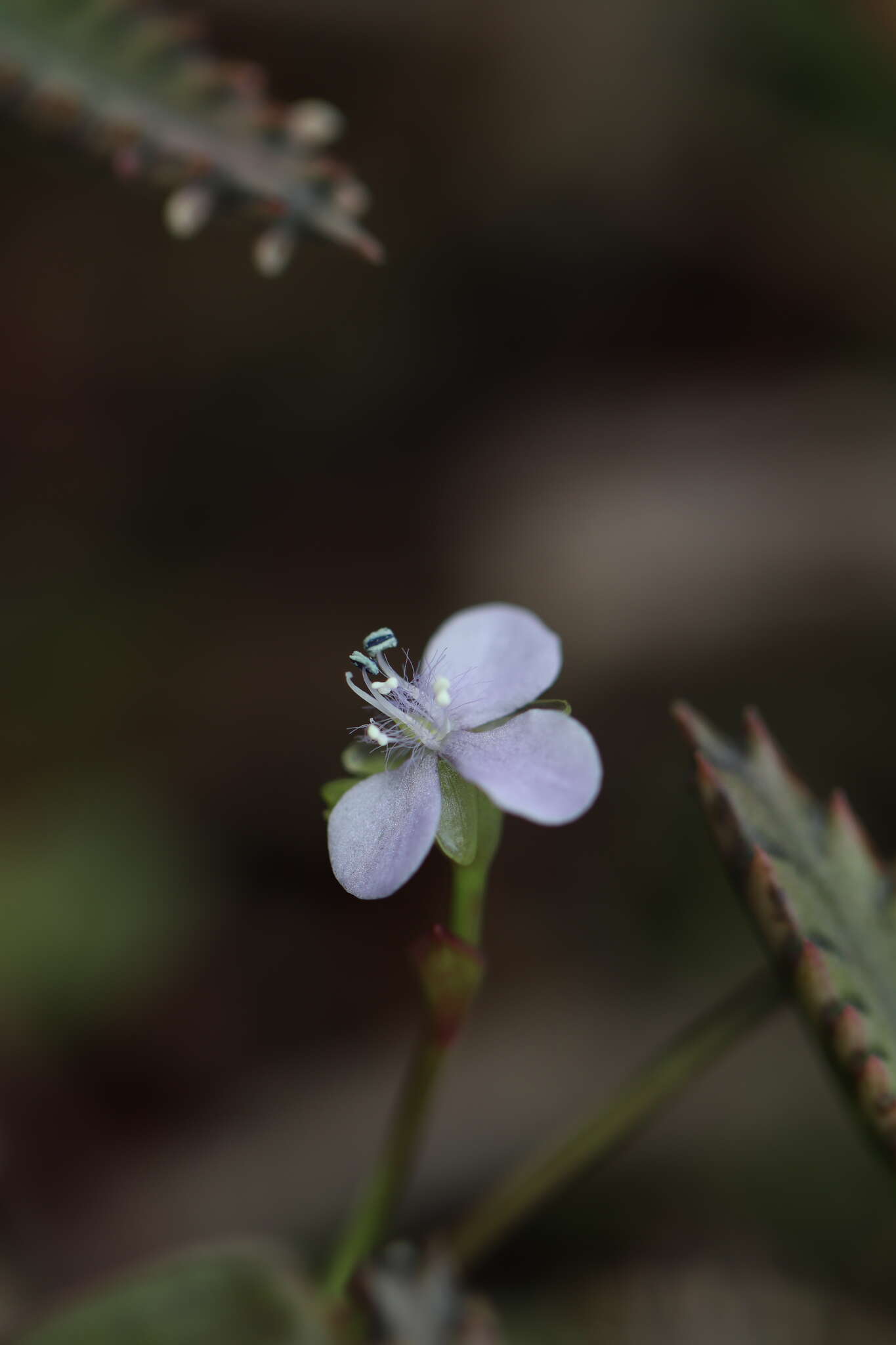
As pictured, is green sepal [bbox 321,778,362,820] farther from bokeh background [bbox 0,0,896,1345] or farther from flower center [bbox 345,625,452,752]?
bokeh background [bbox 0,0,896,1345]

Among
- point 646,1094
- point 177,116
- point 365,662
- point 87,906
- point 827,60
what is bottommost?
point 646,1094

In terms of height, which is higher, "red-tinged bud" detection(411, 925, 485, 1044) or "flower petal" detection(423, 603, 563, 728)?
"flower petal" detection(423, 603, 563, 728)

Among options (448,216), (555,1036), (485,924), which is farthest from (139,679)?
(448,216)

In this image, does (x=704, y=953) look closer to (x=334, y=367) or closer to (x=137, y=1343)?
(x=137, y=1343)

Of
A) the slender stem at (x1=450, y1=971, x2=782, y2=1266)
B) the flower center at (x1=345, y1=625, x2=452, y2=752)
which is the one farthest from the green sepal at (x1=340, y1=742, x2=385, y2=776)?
the slender stem at (x1=450, y1=971, x2=782, y2=1266)

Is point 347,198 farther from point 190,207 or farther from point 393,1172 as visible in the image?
point 393,1172

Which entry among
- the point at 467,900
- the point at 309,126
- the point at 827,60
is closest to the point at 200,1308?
the point at 467,900
